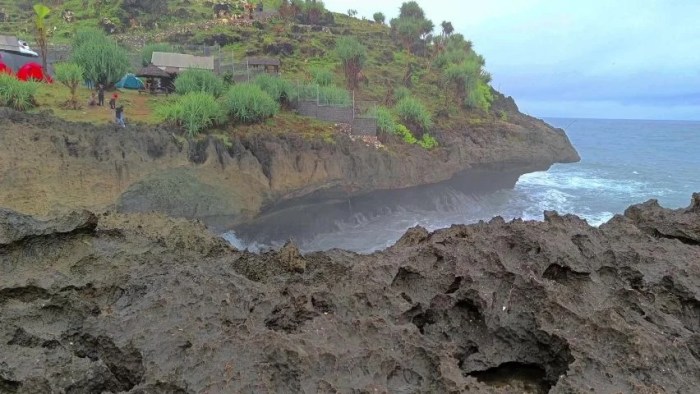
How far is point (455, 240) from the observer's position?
20.3 feet

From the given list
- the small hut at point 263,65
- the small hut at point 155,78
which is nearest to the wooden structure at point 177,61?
the small hut at point 263,65

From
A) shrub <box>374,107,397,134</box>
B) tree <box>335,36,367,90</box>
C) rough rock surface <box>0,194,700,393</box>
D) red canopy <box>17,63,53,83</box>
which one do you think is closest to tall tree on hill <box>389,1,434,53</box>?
tree <box>335,36,367,90</box>

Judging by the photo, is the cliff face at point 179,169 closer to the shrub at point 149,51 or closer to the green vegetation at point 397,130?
the green vegetation at point 397,130

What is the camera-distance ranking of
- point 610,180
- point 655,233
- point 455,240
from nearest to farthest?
point 455,240, point 655,233, point 610,180

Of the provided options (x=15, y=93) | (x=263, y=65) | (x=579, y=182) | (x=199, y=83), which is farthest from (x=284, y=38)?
(x=15, y=93)

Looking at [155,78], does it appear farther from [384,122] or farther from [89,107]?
[384,122]

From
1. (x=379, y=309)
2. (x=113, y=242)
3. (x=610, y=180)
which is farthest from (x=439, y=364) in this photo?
(x=610, y=180)

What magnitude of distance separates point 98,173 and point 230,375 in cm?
1538

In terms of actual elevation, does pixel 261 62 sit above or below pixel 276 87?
above

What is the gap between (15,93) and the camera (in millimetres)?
18672

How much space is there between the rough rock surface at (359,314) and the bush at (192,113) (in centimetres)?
1413

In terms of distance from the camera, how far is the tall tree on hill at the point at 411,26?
158 ft

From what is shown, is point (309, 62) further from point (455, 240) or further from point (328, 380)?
point (328, 380)

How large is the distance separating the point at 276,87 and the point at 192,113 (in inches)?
251
